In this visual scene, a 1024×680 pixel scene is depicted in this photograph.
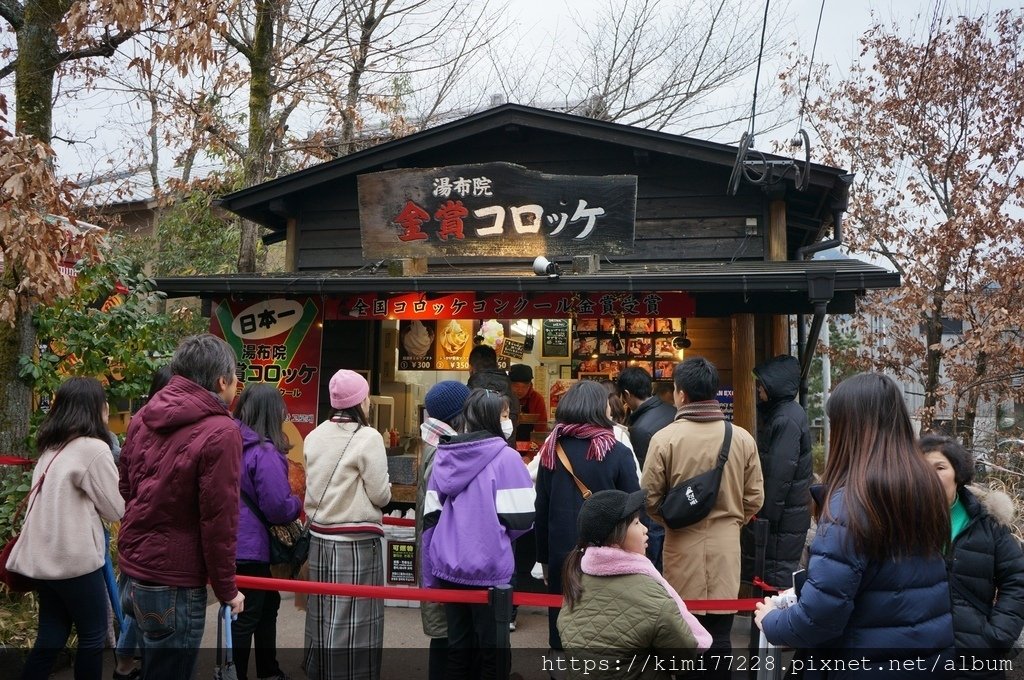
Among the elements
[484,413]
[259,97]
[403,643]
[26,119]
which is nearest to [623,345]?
[403,643]

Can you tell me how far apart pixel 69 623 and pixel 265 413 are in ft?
5.34

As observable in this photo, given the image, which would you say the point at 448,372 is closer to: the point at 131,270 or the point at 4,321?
the point at 131,270

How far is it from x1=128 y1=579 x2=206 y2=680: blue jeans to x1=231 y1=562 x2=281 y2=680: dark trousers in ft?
4.09

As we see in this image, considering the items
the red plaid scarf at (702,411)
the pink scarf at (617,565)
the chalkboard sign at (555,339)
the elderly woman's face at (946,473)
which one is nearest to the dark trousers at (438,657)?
the pink scarf at (617,565)

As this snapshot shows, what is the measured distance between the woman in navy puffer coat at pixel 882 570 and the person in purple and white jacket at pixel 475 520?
6.38ft

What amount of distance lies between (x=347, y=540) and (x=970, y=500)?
3.69m

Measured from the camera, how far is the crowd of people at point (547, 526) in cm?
266

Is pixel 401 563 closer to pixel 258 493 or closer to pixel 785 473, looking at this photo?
pixel 258 493

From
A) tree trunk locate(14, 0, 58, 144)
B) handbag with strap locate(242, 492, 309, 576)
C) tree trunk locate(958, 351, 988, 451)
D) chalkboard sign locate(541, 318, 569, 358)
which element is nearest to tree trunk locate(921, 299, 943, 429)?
tree trunk locate(958, 351, 988, 451)

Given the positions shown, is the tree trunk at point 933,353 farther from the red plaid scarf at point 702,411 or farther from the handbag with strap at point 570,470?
the handbag with strap at point 570,470

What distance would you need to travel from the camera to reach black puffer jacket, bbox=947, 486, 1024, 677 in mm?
3479

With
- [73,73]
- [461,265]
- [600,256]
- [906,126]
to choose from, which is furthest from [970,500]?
[906,126]

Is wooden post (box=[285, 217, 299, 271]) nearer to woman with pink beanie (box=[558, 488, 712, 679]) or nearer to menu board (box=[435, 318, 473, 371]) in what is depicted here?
menu board (box=[435, 318, 473, 371])

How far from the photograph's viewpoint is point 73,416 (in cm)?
441
